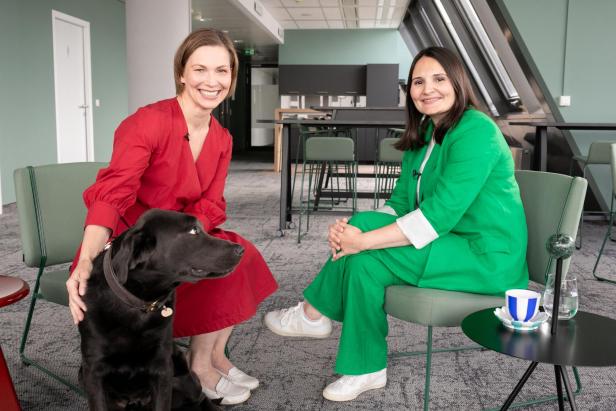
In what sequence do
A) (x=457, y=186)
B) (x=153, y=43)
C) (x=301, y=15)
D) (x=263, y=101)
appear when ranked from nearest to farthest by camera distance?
(x=457, y=186) < (x=153, y=43) < (x=301, y=15) < (x=263, y=101)

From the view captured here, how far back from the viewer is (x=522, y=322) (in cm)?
136

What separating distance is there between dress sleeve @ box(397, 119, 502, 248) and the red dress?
21.1 inches

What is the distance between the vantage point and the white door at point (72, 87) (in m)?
7.36

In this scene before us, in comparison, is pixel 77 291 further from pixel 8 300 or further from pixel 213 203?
pixel 213 203

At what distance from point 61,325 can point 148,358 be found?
4.80 ft

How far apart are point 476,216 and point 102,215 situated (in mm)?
1082

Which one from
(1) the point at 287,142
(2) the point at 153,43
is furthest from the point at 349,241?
(2) the point at 153,43

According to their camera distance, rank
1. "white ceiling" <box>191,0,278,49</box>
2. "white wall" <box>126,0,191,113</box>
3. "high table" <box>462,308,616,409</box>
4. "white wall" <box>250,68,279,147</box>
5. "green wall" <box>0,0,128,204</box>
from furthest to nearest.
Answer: "white wall" <box>250,68,279,147</box>
"white ceiling" <box>191,0,278,49</box>
"green wall" <box>0,0,128,204</box>
"white wall" <box>126,0,191,113</box>
"high table" <box>462,308,616,409</box>

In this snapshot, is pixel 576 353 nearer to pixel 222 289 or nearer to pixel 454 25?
pixel 222 289

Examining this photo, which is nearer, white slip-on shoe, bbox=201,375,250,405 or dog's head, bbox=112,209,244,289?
dog's head, bbox=112,209,244,289

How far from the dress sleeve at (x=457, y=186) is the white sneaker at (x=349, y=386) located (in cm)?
50

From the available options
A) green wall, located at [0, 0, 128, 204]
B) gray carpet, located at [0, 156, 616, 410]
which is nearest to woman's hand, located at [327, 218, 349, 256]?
gray carpet, located at [0, 156, 616, 410]

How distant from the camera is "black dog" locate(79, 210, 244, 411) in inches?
52.9

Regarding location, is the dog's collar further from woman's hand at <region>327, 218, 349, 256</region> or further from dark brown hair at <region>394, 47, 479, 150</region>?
dark brown hair at <region>394, 47, 479, 150</region>
